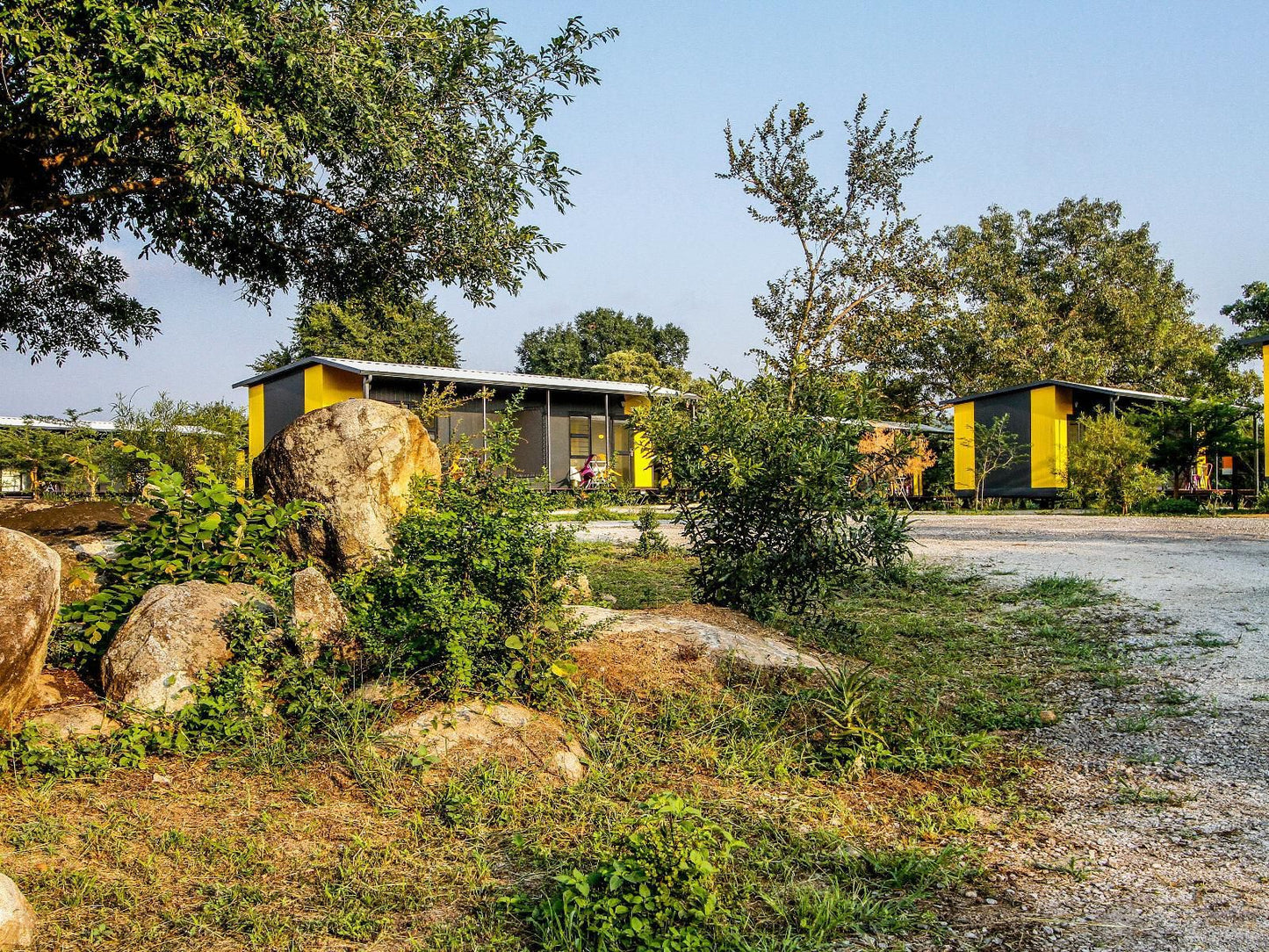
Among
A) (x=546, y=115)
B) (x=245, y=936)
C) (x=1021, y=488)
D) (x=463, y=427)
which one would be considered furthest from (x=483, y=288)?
(x=1021, y=488)

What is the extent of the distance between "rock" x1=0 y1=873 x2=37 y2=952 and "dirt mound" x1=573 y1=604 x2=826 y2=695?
2098 millimetres

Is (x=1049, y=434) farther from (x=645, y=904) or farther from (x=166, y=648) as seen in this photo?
(x=645, y=904)

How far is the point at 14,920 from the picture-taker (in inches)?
76.9

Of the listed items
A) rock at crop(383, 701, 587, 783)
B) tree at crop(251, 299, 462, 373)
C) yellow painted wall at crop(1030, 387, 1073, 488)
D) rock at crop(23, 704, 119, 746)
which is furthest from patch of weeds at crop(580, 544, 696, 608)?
tree at crop(251, 299, 462, 373)

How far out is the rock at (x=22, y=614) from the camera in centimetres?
297

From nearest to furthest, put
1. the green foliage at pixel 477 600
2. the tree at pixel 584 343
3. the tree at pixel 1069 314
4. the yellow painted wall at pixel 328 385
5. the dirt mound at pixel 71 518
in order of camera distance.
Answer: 1. the green foliage at pixel 477 600
2. the dirt mound at pixel 71 518
3. the yellow painted wall at pixel 328 385
4. the tree at pixel 1069 314
5. the tree at pixel 584 343

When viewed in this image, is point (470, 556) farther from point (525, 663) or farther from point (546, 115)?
point (546, 115)

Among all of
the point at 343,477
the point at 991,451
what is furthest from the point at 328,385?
the point at 991,451

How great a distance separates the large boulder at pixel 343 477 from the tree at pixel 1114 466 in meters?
16.2

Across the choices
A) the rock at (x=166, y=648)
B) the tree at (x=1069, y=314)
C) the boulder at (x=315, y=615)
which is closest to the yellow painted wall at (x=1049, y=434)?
the tree at (x=1069, y=314)

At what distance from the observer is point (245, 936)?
Result: 2051 millimetres

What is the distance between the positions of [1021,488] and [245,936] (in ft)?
73.3

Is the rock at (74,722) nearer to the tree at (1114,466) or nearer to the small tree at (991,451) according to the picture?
the tree at (1114,466)

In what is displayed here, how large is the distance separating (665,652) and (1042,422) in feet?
66.0
